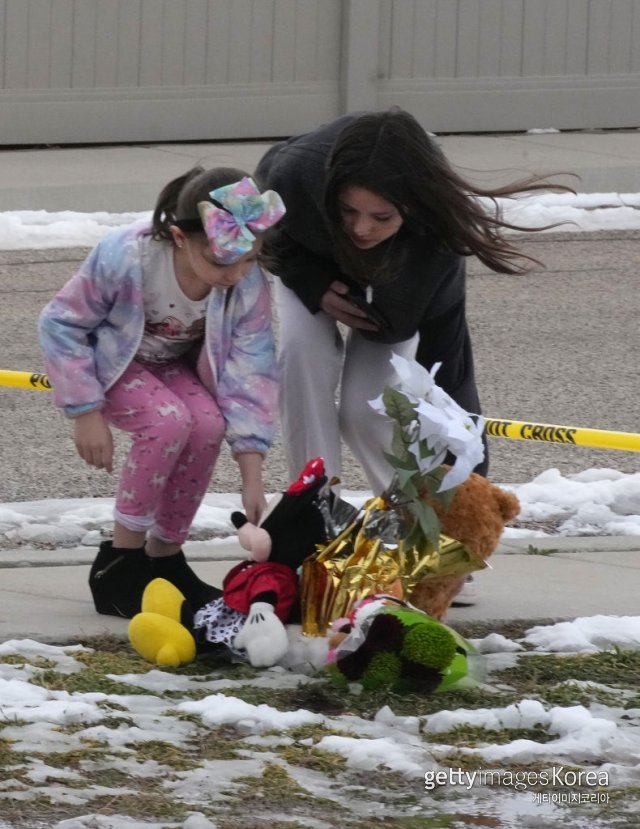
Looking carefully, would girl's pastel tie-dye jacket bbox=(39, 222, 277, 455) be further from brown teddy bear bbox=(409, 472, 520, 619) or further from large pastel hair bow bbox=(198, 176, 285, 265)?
brown teddy bear bbox=(409, 472, 520, 619)

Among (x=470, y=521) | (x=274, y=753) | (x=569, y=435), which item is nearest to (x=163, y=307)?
(x=470, y=521)

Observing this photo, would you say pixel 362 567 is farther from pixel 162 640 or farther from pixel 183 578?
pixel 183 578

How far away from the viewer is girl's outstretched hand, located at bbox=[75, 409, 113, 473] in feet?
14.0

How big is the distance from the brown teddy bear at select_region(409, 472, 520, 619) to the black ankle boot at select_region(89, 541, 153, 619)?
75cm

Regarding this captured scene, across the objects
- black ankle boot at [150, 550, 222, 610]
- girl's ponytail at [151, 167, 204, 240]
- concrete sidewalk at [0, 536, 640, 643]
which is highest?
girl's ponytail at [151, 167, 204, 240]

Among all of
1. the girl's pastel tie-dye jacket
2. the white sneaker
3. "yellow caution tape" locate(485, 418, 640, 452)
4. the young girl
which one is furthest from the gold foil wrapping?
"yellow caution tape" locate(485, 418, 640, 452)

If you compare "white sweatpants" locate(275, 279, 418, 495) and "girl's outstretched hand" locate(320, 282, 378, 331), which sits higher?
"girl's outstretched hand" locate(320, 282, 378, 331)

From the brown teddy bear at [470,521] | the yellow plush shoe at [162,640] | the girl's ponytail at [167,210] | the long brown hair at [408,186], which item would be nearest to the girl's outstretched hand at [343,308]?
the long brown hair at [408,186]

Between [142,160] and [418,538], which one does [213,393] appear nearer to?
[418,538]

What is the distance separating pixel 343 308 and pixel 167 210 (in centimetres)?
54

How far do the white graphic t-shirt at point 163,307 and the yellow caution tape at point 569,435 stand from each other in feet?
4.52

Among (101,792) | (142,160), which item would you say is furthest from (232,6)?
(101,792)

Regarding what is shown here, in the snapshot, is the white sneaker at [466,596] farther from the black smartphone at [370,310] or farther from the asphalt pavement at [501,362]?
the black smartphone at [370,310]

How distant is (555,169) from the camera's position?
41.8 feet
